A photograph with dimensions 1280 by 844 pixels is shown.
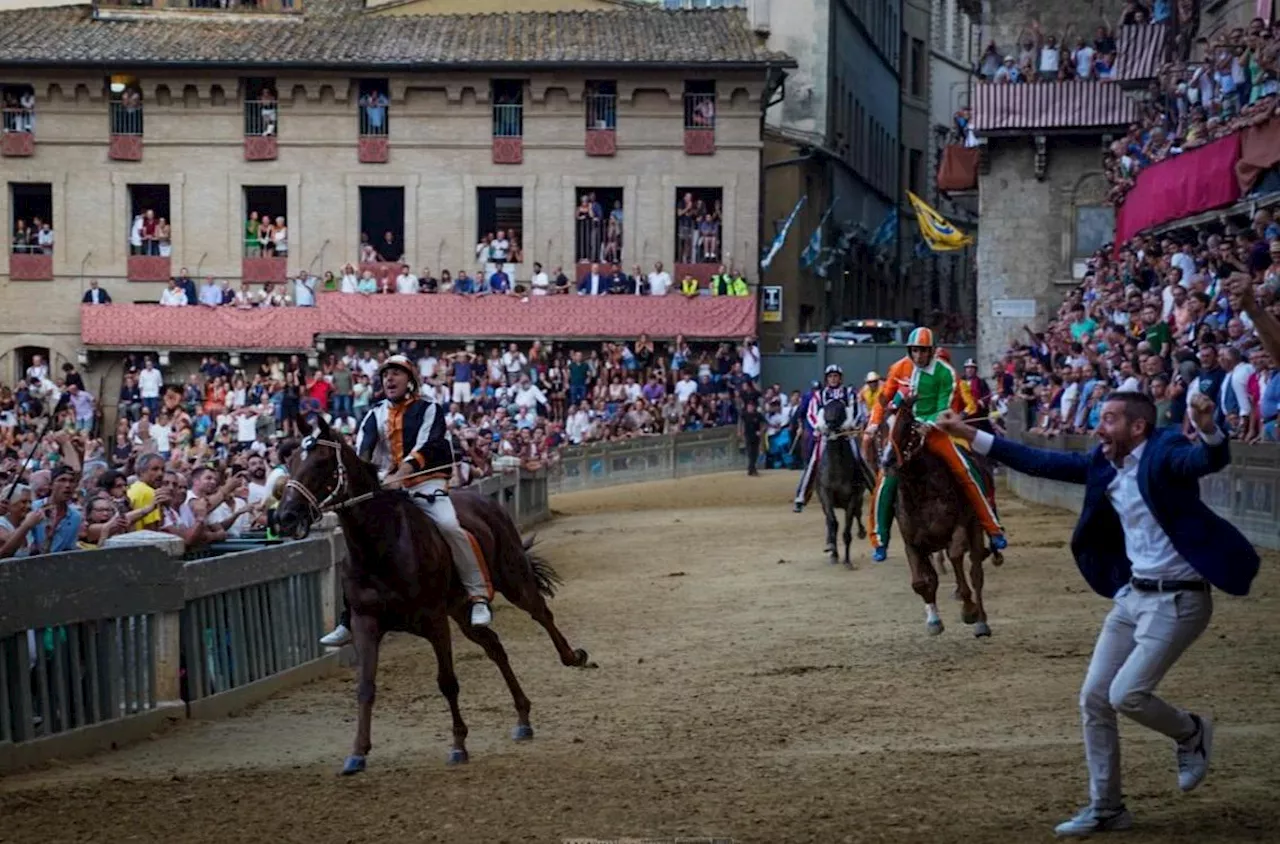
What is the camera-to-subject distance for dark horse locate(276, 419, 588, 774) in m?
11.5

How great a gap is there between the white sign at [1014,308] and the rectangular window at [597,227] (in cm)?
1002

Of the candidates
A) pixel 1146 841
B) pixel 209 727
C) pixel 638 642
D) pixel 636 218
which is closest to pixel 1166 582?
pixel 1146 841

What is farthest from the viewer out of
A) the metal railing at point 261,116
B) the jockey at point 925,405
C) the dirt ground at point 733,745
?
the metal railing at point 261,116

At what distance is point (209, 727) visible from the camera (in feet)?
43.5

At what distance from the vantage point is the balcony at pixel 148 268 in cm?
5075

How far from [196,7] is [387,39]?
636 cm

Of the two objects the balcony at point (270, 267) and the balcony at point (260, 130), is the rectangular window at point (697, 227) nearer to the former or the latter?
the balcony at point (270, 267)

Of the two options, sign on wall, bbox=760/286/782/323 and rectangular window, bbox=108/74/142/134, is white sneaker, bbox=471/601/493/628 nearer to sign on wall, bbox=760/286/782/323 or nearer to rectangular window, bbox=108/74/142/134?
sign on wall, bbox=760/286/782/323

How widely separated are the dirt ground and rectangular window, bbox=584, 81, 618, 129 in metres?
32.0

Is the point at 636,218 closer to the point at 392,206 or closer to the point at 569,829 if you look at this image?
the point at 392,206

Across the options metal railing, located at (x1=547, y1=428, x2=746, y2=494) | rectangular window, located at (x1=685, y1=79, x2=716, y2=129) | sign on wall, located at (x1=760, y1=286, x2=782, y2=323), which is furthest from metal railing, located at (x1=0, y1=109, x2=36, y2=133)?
sign on wall, located at (x1=760, y1=286, x2=782, y2=323)

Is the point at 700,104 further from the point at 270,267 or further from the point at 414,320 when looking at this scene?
the point at 270,267

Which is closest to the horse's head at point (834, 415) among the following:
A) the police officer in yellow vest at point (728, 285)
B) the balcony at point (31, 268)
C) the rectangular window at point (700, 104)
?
the police officer in yellow vest at point (728, 285)

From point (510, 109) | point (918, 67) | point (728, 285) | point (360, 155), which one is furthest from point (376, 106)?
point (918, 67)
